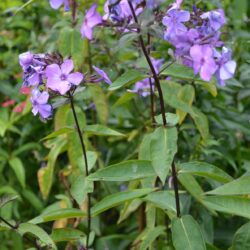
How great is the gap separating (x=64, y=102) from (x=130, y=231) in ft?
3.53

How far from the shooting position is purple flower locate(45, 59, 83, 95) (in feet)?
4.89

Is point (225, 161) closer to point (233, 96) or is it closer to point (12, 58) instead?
point (233, 96)

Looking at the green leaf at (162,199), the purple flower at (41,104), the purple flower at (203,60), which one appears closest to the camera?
the purple flower at (203,60)

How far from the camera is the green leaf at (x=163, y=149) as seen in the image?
1418mm

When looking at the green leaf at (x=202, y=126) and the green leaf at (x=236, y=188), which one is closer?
the green leaf at (x=236, y=188)

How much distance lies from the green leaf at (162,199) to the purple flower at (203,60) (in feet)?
1.33

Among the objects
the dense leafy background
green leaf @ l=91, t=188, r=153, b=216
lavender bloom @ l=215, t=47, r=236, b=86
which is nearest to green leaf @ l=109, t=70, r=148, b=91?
the dense leafy background

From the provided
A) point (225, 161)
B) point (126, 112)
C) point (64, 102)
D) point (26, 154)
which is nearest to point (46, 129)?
point (26, 154)

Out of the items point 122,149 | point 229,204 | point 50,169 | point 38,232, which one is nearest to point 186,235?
point 229,204

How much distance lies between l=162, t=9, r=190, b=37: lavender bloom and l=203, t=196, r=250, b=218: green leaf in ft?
1.43

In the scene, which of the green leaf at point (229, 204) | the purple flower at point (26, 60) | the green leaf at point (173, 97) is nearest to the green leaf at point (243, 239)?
the green leaf at point (229, 204)

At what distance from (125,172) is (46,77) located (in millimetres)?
321

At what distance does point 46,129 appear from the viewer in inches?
111

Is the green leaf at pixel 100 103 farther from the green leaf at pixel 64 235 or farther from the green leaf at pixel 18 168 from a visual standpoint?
the green leaf at pixel 64 235
